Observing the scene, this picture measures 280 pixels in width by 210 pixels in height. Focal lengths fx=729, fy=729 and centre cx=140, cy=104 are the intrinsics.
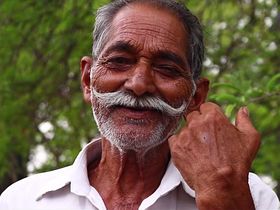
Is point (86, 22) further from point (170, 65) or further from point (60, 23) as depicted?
point (170, 65)

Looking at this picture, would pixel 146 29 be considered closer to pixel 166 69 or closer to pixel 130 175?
pixel 166 69

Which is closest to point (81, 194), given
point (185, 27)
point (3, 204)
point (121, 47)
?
point (3, 204)

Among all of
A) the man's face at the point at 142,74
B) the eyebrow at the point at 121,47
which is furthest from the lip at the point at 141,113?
the eyebrow at the point at 121,47

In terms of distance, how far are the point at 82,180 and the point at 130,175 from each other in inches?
8.0

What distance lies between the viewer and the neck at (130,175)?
2.92m

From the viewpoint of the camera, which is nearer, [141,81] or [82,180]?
[141,81]

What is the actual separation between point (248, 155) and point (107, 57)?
79 centimetres

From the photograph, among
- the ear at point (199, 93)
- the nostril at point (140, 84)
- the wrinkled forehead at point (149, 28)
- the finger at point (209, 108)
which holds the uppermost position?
the wrinkled forehead at point (149, 28)

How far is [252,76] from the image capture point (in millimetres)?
5852

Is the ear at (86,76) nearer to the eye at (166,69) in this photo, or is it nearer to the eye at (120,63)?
the eye at (120,63)

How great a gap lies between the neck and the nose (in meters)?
0.28

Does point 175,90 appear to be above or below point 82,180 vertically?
above

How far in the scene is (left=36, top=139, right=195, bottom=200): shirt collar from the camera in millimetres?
2811

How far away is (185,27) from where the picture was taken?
9.88 feet
